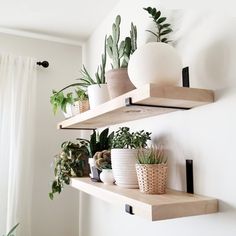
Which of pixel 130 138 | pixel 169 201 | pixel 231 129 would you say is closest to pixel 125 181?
pixel 130 138

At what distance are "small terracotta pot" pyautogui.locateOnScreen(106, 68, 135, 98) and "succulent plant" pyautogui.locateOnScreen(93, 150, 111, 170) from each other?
12.4 inches

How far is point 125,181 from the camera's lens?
1.05 metres

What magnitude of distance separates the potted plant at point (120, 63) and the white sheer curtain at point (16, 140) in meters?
0.85

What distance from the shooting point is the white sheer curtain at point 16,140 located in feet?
5.56

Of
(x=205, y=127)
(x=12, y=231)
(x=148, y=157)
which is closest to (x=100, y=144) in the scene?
(x=148, y=157)

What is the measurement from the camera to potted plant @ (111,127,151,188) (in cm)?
103

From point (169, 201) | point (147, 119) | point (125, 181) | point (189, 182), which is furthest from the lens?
point (147, 119)

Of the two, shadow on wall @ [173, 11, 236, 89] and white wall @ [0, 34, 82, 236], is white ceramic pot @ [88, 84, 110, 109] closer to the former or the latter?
shadow on wall @ [173, 11, 236, 89]

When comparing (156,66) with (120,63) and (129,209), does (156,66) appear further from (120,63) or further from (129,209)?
(129,209)

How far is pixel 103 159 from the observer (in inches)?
49.2

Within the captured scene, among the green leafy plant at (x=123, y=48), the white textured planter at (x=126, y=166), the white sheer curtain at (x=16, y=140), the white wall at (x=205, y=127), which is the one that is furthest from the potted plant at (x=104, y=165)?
the white sheer curtain at (x=16, y=140)

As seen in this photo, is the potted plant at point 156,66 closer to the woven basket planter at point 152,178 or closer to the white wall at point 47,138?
the woven basket planter at point 152,178

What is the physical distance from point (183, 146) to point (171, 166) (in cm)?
10

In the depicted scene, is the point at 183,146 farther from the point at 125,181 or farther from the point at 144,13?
the point at 144,13
